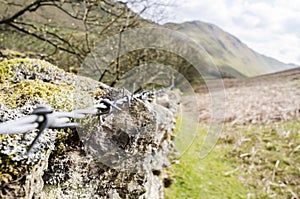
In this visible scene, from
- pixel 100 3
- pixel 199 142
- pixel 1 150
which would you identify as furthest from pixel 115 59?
pixel 1 150

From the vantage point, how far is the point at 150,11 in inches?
352

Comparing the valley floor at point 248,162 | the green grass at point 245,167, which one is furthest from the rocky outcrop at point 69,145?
the valley floor at point 248,162

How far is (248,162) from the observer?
813 centimetres

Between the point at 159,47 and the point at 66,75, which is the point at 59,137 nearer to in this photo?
the point at 66,75

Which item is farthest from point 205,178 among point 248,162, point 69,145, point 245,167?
point 69,145

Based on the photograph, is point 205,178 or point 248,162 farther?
point 248,162

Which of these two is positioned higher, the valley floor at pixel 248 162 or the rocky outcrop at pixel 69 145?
the rocky outcrop at pixel 69 145

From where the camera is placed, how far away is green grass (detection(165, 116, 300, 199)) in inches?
A: 245

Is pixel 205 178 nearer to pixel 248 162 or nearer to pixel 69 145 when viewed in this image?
pixel 248 162

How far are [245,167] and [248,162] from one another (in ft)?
1.21

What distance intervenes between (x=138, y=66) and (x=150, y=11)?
97.7 inches

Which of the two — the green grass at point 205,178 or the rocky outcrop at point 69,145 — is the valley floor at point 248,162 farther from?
the rocky outcrop at point 69,145

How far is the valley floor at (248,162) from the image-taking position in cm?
628

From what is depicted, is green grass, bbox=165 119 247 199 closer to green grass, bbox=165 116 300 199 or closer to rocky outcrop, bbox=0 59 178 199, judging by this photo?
green grass, bbox=165 116 300 199
